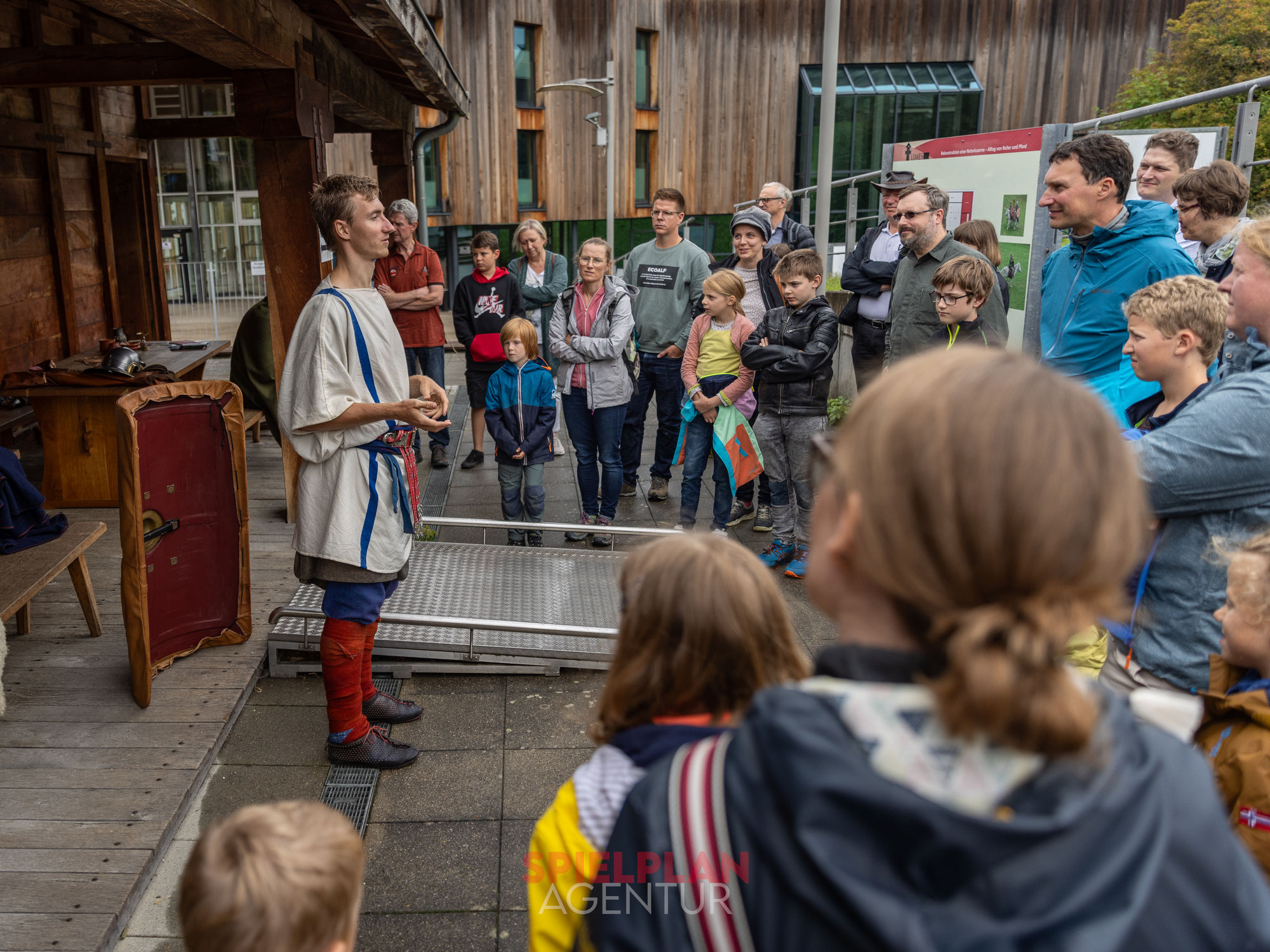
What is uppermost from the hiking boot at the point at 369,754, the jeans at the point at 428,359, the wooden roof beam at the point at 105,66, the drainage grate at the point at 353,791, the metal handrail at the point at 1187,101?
the wooden roof beam at the point at 105,66

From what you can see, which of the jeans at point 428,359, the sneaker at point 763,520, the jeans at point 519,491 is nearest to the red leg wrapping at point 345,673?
the jeans at point 519,491

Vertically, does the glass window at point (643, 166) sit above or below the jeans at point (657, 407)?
above

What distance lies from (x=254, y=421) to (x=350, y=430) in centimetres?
404

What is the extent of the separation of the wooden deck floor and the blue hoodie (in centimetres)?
344

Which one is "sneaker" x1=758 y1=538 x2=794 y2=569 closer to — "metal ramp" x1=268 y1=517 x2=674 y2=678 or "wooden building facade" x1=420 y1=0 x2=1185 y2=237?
"metal ramp" x1=268 y1=517 x2=674 y2=678

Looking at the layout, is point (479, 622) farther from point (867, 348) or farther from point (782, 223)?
point (782, 223)

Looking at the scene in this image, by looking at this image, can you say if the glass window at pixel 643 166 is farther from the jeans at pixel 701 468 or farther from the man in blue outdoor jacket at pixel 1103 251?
the man in blue outdoor jacket at pixel 1103 251

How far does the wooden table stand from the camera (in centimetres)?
583

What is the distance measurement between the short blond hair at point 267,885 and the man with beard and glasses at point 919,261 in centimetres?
439

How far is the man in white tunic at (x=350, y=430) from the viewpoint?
3.08m

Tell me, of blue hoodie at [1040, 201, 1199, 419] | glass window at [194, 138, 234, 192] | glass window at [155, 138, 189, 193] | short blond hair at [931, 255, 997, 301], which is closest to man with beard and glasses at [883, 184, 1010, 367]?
short blond hair at [931, 255, 997, 301]

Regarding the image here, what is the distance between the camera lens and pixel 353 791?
3260 millimetres

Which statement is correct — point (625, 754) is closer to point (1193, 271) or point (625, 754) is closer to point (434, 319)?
point (1193, 271)

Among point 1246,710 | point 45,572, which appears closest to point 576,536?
point 45,572
